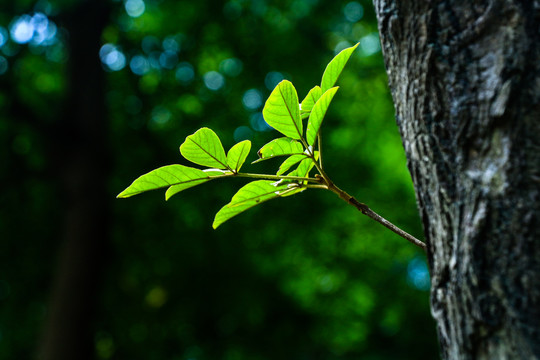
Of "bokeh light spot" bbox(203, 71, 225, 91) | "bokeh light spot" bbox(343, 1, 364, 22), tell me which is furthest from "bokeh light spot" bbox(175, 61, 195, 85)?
"bokeh light spot" bbox(343, 1, 364, 22)

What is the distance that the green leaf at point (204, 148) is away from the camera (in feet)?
2.21

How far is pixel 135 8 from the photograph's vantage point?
7.90m

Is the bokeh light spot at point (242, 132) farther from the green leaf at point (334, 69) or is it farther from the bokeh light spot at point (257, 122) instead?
the green leaf at point (334, 69)

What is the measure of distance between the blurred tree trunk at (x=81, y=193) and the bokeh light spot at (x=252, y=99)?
1858 millimetres

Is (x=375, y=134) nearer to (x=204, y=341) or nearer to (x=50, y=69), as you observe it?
(x=204, y=341)

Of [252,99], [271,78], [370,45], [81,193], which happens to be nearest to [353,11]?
[370,45]

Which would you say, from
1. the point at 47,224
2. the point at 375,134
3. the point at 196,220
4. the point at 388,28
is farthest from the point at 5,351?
the point at 388,28

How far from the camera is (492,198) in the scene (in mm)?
499

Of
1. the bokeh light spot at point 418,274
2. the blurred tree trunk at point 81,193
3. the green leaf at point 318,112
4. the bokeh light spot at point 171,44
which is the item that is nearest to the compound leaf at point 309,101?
the green leaf at point 318,112

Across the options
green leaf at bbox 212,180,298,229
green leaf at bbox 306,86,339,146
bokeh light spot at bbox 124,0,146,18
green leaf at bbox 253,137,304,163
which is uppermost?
bokeh light spot at bbox 124,0,146,18

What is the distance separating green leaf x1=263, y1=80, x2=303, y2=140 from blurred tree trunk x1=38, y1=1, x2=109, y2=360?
223 inches

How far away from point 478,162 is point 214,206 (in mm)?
6299

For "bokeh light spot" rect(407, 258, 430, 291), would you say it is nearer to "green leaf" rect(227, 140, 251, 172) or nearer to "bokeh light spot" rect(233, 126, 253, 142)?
"bokeh light spot" rect(233, 126, 253, 142)

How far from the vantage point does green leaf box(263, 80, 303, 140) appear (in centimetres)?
64
